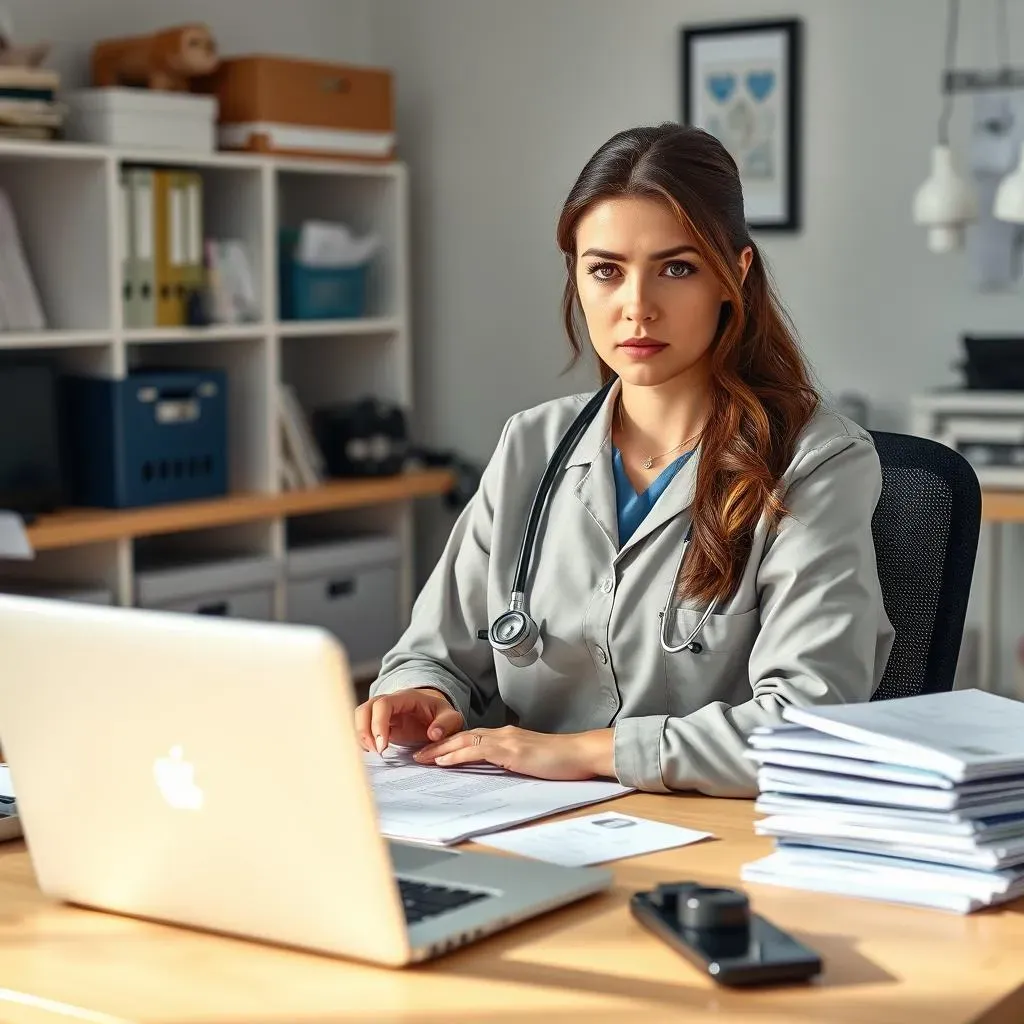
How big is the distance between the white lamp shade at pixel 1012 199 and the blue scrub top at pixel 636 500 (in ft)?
6.77

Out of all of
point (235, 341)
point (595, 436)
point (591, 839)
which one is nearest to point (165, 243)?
point (235, 341)

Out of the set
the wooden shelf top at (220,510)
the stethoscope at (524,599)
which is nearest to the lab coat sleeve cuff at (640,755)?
the stethoscope at (524,599)

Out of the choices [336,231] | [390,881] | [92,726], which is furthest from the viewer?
[336,231]

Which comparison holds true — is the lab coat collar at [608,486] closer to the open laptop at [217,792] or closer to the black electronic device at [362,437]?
the open laptop at [217,792]

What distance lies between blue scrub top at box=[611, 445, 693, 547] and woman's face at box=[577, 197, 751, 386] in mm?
106

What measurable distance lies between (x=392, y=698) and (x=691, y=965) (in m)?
0.70

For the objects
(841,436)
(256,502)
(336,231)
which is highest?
(336,231)

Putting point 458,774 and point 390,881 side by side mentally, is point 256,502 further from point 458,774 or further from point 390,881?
point 390,881

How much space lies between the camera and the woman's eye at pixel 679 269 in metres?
1.88

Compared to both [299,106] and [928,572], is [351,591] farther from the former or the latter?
[928,572]

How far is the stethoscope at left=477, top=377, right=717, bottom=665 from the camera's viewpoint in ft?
6.07

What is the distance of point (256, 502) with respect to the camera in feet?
13.6

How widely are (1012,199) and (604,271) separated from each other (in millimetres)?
2147

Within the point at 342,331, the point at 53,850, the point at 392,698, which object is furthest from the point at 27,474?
the point at 53,850
